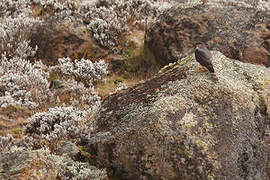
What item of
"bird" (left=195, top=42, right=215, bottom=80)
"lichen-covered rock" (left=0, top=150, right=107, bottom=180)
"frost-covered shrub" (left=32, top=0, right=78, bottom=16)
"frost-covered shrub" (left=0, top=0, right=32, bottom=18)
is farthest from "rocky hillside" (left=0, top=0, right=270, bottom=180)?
"frost-covered shrub" (left=0, top=0, right=32, bottom=18)

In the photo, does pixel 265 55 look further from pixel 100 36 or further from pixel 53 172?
pixel 53 172

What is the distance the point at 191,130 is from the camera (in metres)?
4.75

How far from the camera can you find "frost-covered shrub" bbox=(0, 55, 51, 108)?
28.5ft

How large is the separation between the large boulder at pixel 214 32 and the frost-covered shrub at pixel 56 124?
4911mm

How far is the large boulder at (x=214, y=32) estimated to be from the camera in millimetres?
10102

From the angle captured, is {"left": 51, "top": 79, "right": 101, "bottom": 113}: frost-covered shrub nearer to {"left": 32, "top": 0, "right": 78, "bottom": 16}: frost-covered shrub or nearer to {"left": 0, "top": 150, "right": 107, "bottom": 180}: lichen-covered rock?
{"left": 0, "top": 150, "right": 107, "bottom": 180}: lichen-covered rock

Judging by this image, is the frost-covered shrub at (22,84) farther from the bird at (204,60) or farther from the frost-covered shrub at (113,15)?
the bird at (204,60)

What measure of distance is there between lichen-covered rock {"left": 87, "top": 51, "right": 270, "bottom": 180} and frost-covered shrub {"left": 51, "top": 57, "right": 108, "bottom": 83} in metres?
4.51

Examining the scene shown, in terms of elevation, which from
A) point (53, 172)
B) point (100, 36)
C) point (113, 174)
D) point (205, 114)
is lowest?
point (113, 174)

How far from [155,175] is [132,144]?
63cm

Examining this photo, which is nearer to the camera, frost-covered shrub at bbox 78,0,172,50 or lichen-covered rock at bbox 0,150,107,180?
lichen-covered rock at bbox 0,150,107,180

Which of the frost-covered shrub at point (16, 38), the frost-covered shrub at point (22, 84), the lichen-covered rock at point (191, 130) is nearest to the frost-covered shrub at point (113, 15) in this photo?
the frost-covered shrub at point (16, 38)

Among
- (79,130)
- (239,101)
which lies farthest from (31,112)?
(239,101)

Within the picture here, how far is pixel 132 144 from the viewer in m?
4.91
